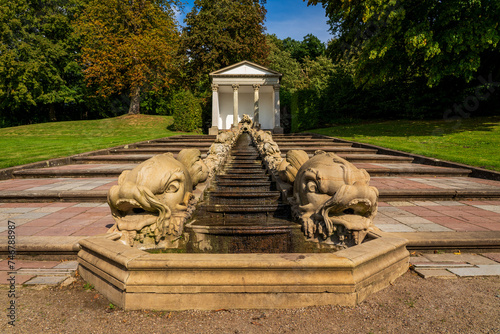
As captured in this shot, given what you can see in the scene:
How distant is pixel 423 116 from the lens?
2338cm

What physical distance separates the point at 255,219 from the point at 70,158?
35.4ft

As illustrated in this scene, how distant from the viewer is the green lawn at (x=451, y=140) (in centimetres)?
1101

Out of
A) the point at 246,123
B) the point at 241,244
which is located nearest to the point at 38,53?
the point at 246,123

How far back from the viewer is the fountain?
100 inches

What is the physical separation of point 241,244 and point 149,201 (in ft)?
4.52

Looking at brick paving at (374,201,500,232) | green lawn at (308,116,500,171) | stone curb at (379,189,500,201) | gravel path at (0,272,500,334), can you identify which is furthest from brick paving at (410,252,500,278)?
green lawn at (308,116,500,171)

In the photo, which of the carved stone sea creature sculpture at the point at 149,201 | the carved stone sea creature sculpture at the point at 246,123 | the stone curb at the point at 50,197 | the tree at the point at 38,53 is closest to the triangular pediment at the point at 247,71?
the carved stone sea creature sculpture at the point at 246,123

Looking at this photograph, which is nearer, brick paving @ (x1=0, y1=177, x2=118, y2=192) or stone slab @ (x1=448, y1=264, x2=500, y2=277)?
stone slab @ (x1=448, y1=264, x2=500, y2=277)

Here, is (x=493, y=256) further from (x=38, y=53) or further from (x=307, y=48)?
(x=307, y=48)

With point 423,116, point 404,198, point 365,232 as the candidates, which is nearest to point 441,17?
point 423,116

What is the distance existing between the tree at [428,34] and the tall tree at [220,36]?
14.0 metres

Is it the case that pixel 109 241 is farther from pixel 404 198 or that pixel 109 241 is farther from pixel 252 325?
pixel 404 198

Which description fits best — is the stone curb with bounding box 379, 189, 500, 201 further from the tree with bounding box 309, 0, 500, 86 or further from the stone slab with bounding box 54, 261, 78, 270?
the tree with bounding box 309, 0, 500, 86

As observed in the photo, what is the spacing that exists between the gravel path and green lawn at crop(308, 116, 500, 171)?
8.75m
